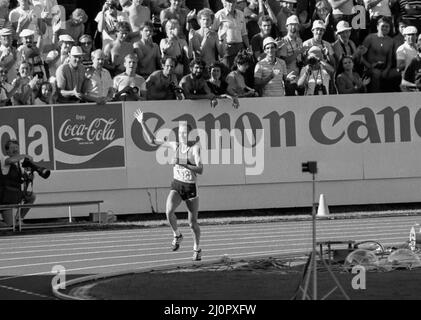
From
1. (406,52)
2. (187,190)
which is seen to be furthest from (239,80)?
(187,190)

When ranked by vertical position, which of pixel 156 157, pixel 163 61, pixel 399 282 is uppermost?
pixel 163 61

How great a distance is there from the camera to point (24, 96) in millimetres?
23641

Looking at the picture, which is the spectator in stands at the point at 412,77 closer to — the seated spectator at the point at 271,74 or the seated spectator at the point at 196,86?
the seated spectator at the point at 271,74

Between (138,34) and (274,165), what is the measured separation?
3.53 meters

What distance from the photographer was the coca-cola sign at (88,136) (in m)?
24.1

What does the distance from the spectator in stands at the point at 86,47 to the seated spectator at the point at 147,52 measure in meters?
0.84

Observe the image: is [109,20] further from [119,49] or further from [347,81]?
[347,81]

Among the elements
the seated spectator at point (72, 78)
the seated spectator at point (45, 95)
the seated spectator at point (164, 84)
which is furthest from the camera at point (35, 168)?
the seated spectator at point (164, 84)

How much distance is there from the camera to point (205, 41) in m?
24.7

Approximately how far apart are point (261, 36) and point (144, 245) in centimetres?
647
